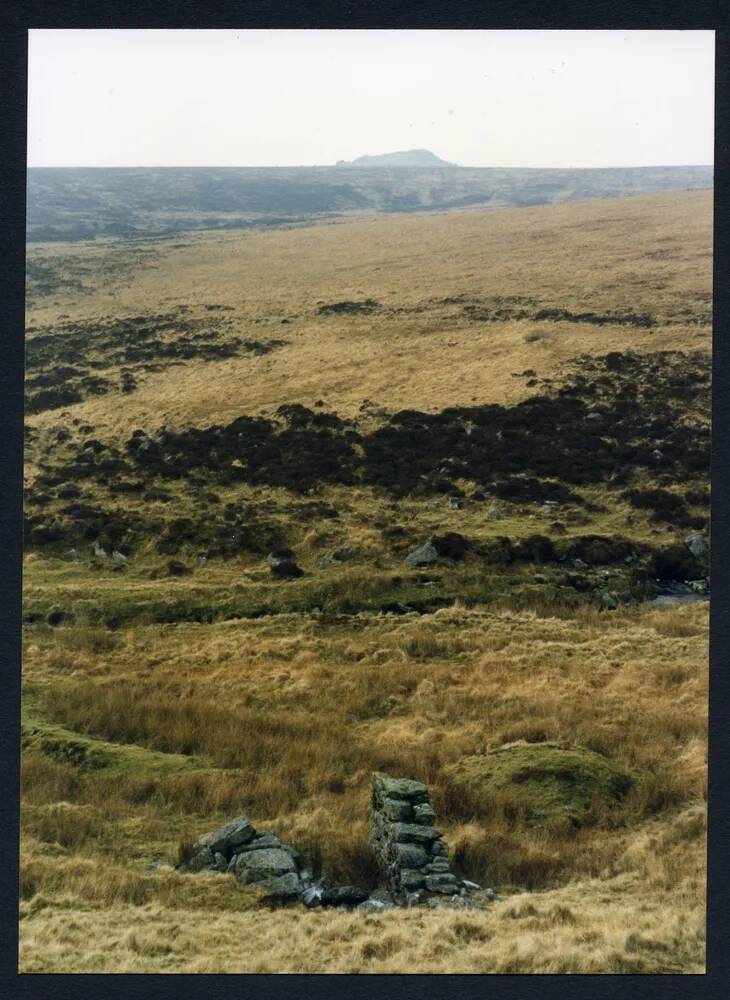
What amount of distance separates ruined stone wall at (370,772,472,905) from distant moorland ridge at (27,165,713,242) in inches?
843

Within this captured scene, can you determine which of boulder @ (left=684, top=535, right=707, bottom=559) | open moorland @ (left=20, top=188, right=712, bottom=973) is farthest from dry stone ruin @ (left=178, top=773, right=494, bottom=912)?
Result: boulder @ (left=684, top=535, right=707, bottom=559)

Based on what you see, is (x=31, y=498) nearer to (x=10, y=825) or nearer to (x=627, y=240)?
(x=10, y=825)

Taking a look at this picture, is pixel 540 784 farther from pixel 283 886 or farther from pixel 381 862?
pixel 283 886

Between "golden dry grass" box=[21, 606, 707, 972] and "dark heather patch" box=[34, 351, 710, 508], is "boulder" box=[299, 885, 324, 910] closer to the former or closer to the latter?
"golden dry grass" box=[21, 606, 707, 972]

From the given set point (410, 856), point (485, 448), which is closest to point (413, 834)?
point (410, 856)

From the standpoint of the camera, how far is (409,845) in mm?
9641

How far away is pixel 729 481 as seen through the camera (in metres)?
8.25

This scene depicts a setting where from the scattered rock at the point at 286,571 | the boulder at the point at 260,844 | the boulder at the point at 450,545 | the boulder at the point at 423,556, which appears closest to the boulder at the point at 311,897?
the boulder at the point at 260,844

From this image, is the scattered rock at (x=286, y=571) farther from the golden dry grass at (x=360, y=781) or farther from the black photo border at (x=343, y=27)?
the black photo border at (x=343, y=27)

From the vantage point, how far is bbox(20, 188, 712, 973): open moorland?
9211 mm

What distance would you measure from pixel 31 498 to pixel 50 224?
16304 mm

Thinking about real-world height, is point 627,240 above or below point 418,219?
below

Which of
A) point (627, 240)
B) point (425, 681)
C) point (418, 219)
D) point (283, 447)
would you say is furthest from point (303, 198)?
point (425, 681)

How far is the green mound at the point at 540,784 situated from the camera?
10.8 meters
